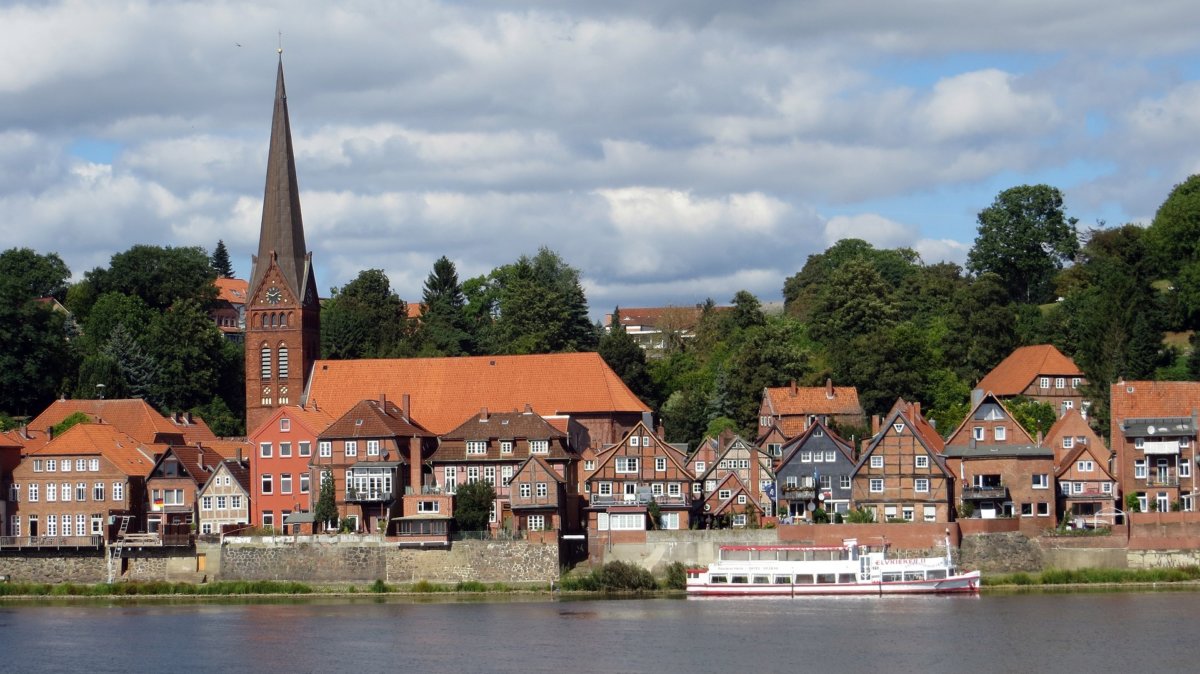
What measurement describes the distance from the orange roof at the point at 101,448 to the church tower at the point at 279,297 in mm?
8179

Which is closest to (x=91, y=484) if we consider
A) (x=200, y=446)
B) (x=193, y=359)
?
(x=200, y=446)

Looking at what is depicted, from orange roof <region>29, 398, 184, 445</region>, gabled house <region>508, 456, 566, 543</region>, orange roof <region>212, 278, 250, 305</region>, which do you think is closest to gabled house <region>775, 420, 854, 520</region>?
gabled house <region>508, 456, 566, 543</region>

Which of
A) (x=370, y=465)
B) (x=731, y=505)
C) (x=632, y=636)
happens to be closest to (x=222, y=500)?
(x=370, y=465)

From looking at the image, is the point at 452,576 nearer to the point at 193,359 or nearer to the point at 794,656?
the point at 794,656

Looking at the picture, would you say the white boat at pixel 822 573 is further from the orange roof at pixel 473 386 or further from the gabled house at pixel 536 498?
the orange roof at pixel 473 386

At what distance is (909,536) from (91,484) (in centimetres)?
3542

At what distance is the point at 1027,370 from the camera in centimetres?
9675

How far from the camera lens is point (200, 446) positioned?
89250 mm

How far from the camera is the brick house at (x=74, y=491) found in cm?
8550

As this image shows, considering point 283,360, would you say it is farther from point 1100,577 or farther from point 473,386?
point 1100,577

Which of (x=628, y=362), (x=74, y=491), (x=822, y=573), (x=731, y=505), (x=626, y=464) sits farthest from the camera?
(x=628, y=362)

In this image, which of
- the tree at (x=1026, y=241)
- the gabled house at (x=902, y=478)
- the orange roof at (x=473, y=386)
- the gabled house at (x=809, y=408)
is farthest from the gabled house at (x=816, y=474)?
the tree at (x=1026, y=241)

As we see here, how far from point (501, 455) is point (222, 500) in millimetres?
12639

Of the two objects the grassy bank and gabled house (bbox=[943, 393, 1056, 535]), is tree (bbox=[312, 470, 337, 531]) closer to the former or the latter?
gabled house (bbox=[943, 393, 1056, 535])
